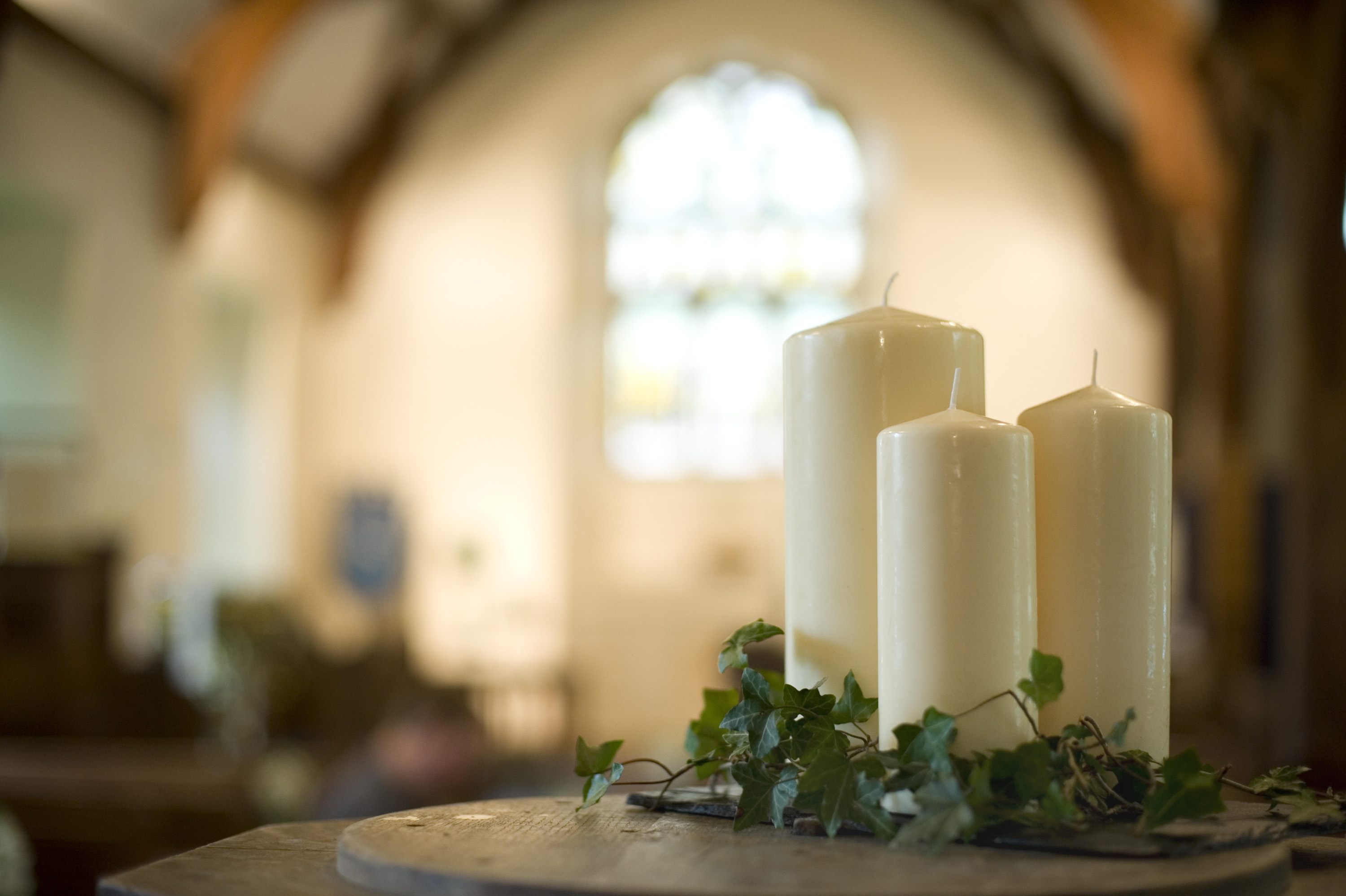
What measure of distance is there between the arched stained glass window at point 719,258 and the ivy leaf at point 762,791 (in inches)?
358

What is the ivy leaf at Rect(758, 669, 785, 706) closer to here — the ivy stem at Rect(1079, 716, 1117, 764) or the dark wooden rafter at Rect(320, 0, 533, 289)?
the ivy stem at Rect(1079, 716, 1117, 764)

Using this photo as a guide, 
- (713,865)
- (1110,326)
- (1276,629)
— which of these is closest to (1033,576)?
(713,865)

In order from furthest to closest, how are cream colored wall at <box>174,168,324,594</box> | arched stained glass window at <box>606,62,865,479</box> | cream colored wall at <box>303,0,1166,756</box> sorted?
1. arched stained glass window at <box>606,62,865,479</box>
2. cream colored wall at <box>303,0,1166,756</box>
3. cream colored wall at <box>174,168,324,594</box>

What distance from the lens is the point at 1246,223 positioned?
6812 millimetres

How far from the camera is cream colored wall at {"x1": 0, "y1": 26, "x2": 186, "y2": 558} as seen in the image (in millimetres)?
6645

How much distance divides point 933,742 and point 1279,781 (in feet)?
1.08

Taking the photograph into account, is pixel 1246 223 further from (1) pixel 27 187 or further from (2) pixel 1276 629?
(1) pixel 27 187

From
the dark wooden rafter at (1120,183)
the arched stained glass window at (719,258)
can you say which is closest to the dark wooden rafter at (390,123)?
the arched stained glass window at (719,258)

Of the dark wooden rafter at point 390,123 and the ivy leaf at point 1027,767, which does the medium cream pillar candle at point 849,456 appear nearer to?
the ivy leaf at point 1027,767

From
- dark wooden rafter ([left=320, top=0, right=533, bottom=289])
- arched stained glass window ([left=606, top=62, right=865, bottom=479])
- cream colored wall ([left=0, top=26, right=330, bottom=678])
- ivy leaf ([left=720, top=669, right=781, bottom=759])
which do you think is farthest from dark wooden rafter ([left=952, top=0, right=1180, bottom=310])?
ivy leaf ([left=720, top=669, right=781, bottom=759])

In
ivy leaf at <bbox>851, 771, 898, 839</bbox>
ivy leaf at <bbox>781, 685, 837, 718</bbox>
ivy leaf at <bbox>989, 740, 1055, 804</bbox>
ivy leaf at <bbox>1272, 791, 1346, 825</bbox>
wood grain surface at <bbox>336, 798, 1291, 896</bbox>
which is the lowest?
ivy leaf at <bbox>1272, 791, 1346, 825</bbox>

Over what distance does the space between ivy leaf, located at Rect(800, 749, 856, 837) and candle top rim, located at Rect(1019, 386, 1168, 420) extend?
27cm

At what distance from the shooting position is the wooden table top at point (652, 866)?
654 mm

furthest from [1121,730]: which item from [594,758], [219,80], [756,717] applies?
[219,80]
